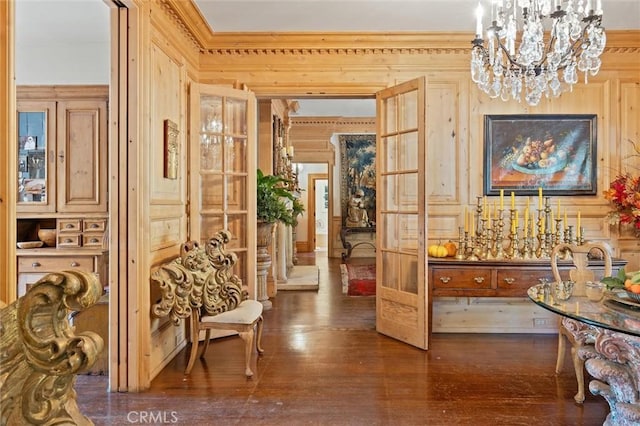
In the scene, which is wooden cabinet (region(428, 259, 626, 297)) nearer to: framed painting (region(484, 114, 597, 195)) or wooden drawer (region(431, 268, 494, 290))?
wooden drawer (region(431, 268, 494, 290))

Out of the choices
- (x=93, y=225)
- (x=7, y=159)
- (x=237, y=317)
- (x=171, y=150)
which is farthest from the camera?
(x=93, y=225)

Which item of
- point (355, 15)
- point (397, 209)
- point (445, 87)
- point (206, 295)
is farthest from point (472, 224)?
point (206, 295)

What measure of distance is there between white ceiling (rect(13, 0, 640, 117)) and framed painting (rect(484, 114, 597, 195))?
1.00 meters

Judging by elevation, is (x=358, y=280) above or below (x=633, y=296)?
below

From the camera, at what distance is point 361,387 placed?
287 centimetres

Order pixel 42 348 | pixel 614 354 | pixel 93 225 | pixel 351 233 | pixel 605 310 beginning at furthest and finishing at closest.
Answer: pixel 351 233, pixel 93 225, pixel 614 354, pixel 605 310, pixel 42 348

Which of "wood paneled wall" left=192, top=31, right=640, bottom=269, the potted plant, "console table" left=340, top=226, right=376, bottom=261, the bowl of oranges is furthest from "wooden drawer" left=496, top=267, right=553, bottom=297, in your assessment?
"console table" left=340, top=226, right=376, bottom=261

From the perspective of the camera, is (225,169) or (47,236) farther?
(47,236)

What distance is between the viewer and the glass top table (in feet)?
5.86

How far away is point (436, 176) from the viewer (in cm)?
419

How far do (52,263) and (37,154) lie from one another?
1.12 metres

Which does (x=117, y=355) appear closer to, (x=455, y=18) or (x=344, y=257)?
(x=455, y=18)

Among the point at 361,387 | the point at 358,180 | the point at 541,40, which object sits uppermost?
the point at 541,40

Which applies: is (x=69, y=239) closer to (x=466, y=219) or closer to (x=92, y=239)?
(x=92, y=239)
